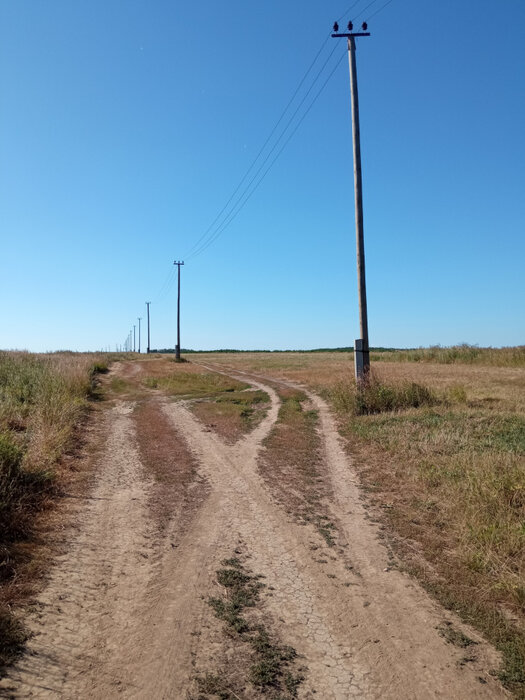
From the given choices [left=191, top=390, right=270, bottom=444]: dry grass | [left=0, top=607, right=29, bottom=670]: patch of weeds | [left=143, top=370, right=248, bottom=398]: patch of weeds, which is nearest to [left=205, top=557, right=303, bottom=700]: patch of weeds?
[left=0, top=607, right=29, bottom=670]: patch of weeds

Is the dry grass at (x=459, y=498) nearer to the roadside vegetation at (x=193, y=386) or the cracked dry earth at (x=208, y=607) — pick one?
the cracked dry earth at (x=208, y=607)

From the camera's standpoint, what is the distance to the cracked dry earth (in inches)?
125

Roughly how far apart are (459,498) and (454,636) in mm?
2837

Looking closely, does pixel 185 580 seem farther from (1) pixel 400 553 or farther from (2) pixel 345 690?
(1) pixel 400 553

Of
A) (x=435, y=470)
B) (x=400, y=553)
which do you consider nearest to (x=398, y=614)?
(x=400, y=553)

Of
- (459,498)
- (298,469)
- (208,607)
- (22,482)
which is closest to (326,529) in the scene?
(459,498)

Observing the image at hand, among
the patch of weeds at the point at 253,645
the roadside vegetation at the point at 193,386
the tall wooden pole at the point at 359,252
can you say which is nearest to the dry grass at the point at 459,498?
the patch of weeds at the point at 253,645

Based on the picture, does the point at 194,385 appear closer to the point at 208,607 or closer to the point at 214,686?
the point at 208,607

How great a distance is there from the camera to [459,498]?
629 cm

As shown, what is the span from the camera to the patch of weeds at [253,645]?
10.2ft

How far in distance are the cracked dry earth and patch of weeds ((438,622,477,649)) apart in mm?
61

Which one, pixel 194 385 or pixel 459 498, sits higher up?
pixel 194 385

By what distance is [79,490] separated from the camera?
7.25 m

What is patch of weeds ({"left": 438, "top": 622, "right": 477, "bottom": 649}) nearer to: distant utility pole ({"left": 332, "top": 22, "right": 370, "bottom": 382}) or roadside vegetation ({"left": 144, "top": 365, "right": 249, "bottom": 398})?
distant utility pole ({"left": 332, "top": 22, "right": 370, "bottom": 382})
